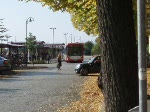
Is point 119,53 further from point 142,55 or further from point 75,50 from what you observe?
point 75,50

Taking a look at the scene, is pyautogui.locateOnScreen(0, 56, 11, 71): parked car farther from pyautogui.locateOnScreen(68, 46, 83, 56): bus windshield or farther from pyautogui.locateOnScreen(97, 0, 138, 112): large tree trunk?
pyautogui.locateOnScreen(68, 46, 83, 56): bus windshield

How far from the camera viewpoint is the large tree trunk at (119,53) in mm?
7168

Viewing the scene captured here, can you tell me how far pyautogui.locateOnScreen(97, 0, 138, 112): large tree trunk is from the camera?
A: 7.17 metres

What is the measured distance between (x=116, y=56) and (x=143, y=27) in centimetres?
263

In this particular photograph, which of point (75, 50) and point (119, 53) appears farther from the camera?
point (75, 50)

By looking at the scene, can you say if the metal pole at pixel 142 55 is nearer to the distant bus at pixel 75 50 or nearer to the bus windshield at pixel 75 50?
the distant bus at pixel 75 50

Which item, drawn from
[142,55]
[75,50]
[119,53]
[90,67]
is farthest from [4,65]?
[75,50]

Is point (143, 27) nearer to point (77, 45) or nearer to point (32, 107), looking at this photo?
point (32, 107)

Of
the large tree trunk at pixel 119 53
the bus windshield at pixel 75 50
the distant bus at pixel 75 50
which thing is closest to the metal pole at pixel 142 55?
the large tree trunk at pixel 119 53

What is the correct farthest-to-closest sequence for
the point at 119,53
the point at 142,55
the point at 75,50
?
the point at 75,50 < the point at 119,53 < the point at 142,55

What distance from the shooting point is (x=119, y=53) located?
23.6 feet

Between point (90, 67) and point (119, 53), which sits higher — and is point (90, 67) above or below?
below

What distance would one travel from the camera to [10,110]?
13.5 m

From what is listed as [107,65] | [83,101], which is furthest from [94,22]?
[107,65]
